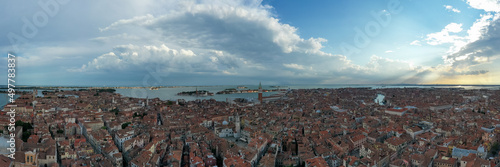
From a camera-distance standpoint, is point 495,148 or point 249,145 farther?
point 495,148

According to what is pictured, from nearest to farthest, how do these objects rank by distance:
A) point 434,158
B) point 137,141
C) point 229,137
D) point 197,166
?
point 197,166 < point 434,158 < point 137,141 < point 229,137

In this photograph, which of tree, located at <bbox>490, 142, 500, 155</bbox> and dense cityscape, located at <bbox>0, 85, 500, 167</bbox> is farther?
tree, located at <bbox>490, 142, 500, 155</bbox>

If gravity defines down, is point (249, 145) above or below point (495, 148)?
above

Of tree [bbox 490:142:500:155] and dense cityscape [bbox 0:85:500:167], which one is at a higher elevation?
dense cityscape [bbox 0:85:500:167]

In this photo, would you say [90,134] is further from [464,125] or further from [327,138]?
[464,125]

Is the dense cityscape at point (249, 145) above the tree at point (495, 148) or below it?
above

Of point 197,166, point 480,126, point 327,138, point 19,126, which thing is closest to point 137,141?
point 197,166

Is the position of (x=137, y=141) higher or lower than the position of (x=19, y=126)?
lower

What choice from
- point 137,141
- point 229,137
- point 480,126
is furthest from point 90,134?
point 480,126

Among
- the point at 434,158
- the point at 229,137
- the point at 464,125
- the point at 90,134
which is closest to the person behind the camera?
the point at 434,158

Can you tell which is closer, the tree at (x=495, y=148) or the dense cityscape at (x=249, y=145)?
the dense cityscape at (x=249, y=145)

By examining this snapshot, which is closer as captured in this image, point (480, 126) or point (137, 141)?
point (137, 141)
